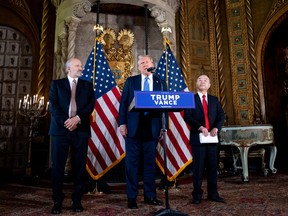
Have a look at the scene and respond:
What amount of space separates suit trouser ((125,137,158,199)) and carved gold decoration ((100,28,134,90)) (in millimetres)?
3012

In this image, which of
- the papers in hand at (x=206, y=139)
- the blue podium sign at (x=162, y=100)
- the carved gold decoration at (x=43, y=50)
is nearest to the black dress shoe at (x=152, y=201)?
the papers in hand at (x=206, y=139)

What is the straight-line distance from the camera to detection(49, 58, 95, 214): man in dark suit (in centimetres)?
251

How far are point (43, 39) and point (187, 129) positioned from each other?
4.76m

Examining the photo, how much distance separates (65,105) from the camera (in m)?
2.62

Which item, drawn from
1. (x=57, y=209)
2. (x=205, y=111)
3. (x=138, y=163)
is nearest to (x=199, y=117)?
(x=205, y=111)

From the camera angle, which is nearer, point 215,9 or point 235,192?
point 235,192

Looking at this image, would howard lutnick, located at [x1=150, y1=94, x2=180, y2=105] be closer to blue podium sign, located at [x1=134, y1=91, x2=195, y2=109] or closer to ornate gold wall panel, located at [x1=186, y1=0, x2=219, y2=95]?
blue podium sign, located at [x1=134, y1=91, x2=195, y2=109]

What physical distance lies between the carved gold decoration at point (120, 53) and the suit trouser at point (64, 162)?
3.18 m

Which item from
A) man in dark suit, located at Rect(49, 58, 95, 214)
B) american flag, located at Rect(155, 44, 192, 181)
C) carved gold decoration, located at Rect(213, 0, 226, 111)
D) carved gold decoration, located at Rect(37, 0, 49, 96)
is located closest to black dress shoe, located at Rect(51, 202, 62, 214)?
man in dark suit, located at Rect(49, 58, 95, 214)

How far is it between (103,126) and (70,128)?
122 cm

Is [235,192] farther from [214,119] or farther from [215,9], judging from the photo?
[215,9]

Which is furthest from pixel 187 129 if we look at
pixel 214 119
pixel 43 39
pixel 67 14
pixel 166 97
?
pixel 43 39

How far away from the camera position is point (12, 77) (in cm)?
730

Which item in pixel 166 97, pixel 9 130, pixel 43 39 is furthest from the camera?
pixel 9 130
